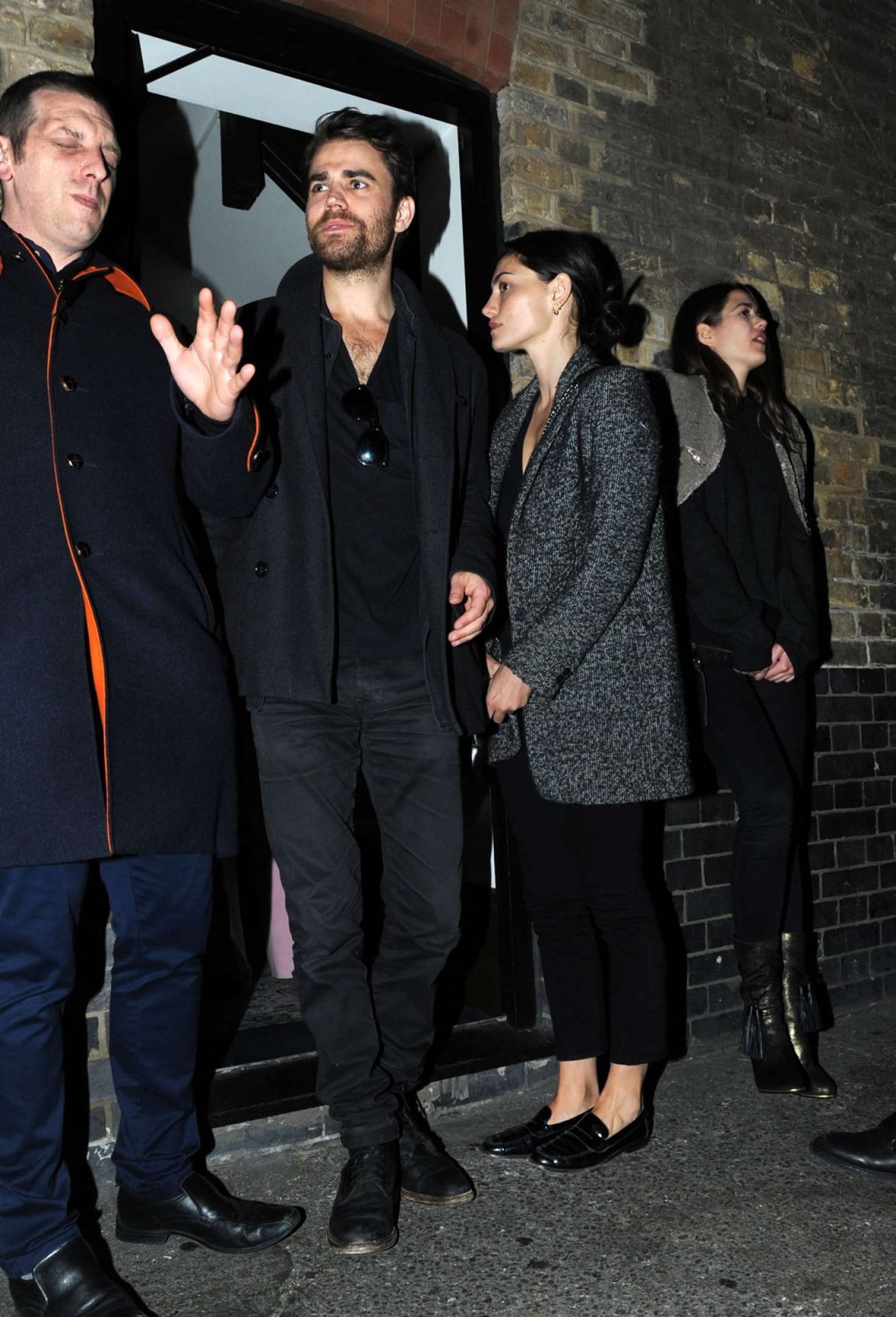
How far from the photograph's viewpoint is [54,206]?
2105 mm

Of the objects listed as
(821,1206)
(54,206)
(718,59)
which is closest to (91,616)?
(54,206)

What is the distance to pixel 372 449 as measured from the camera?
2.39 m

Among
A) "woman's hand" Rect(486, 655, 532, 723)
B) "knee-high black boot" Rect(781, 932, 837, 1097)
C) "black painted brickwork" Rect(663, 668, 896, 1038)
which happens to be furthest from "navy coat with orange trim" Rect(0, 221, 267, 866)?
"black painted brickwork" Rect(663, 668, 896, 1038)

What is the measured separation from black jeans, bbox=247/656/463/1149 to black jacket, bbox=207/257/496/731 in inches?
3.3

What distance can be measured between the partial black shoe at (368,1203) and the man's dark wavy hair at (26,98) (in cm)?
200

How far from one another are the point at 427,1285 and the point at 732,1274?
0.54 m

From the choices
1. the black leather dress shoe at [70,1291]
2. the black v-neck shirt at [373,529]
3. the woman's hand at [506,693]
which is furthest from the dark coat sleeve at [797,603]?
the black leather dress shoe at [70,1291]

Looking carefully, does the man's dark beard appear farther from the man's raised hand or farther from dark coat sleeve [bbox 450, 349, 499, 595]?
the man's raised hand

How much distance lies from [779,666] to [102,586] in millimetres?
1954

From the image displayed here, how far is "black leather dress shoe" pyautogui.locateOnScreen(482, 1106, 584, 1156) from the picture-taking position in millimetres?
2588

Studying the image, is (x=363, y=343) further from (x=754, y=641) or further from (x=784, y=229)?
(x=784, y=229)

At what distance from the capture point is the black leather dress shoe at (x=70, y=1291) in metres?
1.82

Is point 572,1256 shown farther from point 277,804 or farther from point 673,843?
point 673,843

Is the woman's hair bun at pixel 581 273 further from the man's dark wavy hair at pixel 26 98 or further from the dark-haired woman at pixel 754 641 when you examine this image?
the man's dark wavy hair at pixel 26 98
